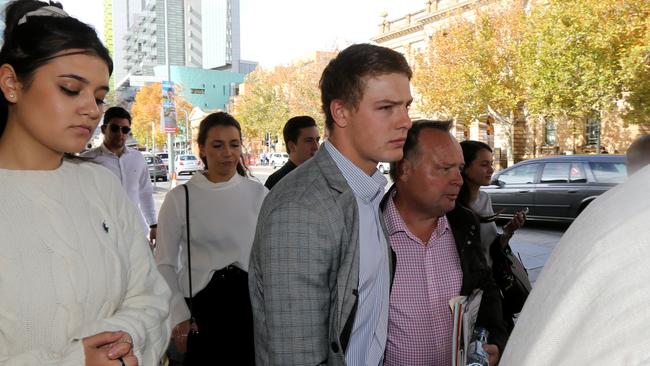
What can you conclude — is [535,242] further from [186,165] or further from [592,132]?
[186,165]

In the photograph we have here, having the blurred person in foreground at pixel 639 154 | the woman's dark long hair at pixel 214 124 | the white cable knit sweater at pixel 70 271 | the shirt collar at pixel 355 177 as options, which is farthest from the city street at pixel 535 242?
the white cable knit sweater at pixel 70 271

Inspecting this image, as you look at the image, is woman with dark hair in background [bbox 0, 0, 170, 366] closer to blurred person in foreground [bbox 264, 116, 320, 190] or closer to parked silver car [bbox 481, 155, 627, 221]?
blurred person in foreground [bbox 264, 116, 320, 190]

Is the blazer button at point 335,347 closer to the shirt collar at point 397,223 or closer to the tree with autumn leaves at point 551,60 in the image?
the shirt collar at point 397,223

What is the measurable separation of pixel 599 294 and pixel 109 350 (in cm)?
125

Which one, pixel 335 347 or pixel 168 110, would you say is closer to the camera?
pixel 335 347

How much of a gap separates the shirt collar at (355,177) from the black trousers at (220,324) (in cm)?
143

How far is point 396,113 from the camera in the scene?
6.06 feet

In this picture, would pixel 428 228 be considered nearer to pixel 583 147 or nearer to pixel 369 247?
pixel 369 247

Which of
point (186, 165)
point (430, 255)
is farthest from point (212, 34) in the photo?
point (430, 255)

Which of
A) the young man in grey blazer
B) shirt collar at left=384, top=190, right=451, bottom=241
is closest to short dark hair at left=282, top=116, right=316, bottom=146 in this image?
shirt collar at left=384, top=190, right=451, bottom=241

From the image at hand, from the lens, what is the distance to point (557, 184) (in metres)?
10.9

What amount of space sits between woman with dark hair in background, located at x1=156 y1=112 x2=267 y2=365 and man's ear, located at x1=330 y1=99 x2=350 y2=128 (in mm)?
1452

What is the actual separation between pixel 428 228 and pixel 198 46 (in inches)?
5195

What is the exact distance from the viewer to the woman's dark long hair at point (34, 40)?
1.44m
